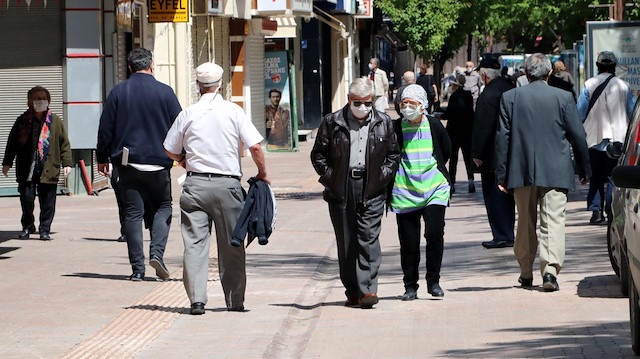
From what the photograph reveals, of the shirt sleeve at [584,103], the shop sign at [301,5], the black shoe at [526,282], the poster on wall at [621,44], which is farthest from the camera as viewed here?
the shop sign at [301,5]

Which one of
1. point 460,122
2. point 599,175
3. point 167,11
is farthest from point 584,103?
point 167,11

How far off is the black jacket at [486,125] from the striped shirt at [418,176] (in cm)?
204

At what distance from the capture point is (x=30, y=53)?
18.8 metres

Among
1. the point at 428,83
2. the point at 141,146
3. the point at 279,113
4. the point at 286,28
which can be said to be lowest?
the point at 141,146

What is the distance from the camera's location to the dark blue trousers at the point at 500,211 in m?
12.6

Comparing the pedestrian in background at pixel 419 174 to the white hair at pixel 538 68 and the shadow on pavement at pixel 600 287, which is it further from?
the shadow on pavement at pixel 600 287

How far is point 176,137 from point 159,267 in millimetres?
1710

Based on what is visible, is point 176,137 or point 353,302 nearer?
point 176,137

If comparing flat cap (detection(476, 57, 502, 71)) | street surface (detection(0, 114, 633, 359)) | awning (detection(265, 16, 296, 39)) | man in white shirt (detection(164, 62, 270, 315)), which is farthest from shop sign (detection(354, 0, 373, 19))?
man in white shirt (detection(164, 62, 270, 315))

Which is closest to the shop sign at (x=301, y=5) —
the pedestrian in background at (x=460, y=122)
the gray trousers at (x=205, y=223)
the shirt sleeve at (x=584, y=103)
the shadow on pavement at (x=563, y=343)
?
the pedestrian in background at (x=460, y=122)

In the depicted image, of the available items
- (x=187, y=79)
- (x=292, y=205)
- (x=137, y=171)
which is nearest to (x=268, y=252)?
(x=137, y=171)

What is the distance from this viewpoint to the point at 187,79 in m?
25.9

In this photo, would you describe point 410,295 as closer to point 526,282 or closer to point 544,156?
point 526,282

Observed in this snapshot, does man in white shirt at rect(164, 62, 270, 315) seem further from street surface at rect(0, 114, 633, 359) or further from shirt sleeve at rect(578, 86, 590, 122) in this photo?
shirt sleeve at rect(578, 86, 590, 122)
